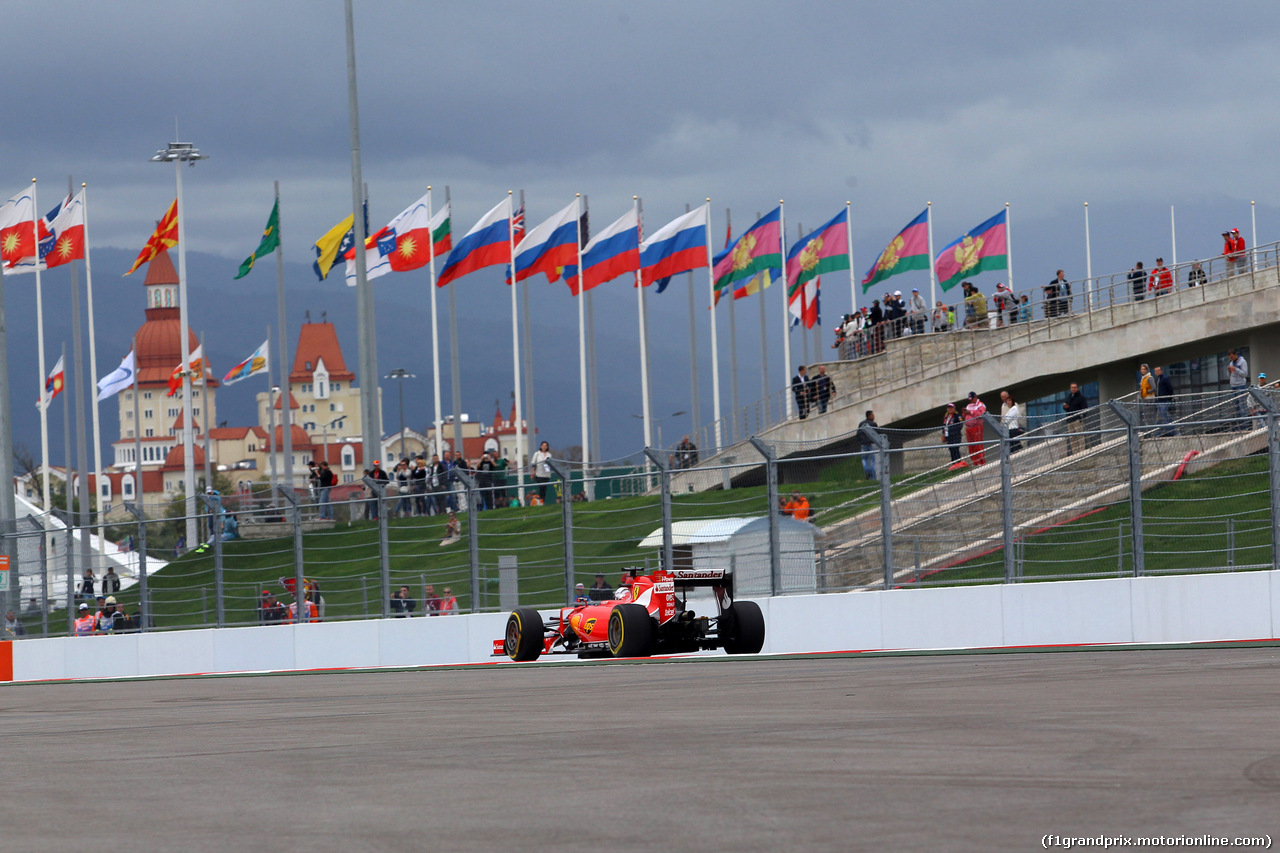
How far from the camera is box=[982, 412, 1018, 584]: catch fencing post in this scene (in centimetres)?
1738

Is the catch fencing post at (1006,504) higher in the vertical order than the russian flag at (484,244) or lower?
lower

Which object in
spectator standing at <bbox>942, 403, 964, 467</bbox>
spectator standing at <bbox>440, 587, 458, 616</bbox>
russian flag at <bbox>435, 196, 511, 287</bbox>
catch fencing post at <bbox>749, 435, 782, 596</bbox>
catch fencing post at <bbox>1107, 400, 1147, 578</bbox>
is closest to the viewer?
catch fencing post at <bbox>1107, 400, 1147, 578</bbox>

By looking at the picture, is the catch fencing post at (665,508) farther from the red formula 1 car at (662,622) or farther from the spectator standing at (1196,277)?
the spectator standing at (1196,277)

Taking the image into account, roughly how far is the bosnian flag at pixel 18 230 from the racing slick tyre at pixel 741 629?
82.6 ft

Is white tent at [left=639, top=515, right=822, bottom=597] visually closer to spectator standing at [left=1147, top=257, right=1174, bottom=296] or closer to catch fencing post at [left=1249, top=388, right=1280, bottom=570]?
catch fencing post at [left=1249, top=388, right=1280, bottom=570]

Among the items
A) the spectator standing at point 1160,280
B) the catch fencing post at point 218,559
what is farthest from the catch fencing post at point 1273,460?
the spectator standing at point 1160,280

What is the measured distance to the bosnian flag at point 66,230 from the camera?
37531 millimetres

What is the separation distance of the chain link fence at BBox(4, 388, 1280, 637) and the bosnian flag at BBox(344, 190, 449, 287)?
1514 centimetres

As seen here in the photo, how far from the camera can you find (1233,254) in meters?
36.3

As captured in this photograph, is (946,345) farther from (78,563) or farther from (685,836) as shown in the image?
(685,836)

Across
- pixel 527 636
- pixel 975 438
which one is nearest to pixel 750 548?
pixel 975 438

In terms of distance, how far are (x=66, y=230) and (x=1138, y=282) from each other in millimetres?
25241

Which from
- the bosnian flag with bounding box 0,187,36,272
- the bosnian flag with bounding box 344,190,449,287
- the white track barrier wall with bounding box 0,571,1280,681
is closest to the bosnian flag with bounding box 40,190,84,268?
the bosnian flag with bounding box 0,187,36,272

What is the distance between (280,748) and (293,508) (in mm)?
14031
